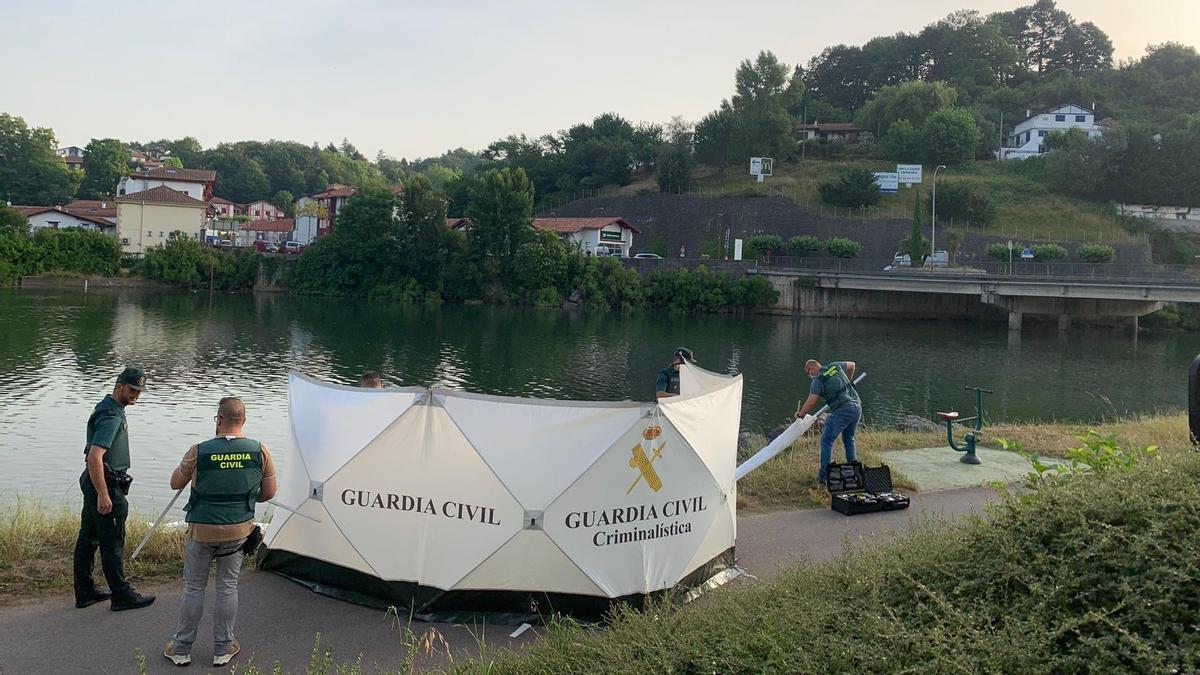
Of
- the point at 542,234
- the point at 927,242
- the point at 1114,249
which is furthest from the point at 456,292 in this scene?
the point at 1114,249

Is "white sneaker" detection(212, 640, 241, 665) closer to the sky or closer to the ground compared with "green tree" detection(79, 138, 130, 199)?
closer to the ground

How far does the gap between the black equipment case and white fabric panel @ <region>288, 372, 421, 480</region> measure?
554 cm

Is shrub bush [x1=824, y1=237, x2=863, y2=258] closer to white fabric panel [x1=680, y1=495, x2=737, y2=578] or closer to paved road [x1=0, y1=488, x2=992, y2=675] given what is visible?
white fabric panel [x1=680, y1=495, x2=737, y2=578]

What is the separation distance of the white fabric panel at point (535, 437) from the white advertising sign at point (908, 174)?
95808 millimetres

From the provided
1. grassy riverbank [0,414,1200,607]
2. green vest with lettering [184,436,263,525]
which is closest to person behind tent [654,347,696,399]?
grassy riverbank [0,414,1200,607]

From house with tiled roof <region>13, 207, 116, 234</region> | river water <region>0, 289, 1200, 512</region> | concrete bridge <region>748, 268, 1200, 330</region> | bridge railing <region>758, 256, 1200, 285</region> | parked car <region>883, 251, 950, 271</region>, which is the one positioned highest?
house with tiled roof <region>13, 207, 116, 234</region>

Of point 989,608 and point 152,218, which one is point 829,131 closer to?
point 152,218

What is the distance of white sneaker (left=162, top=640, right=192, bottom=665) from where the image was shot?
6.35 meters

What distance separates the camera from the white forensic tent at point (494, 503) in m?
7.41

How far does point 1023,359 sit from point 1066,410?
60.9 feet

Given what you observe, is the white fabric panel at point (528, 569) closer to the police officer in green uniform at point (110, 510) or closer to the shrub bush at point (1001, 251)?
the police officer in green uniform at point (110, 510)

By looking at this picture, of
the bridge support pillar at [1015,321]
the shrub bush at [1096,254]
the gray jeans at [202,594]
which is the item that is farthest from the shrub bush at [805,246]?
the gray jeans at [202,594]

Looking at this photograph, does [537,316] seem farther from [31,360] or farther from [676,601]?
[676,601]

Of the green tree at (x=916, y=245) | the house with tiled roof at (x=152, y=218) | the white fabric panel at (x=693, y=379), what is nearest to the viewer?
the white fabric panel at (x=693, y=379)
